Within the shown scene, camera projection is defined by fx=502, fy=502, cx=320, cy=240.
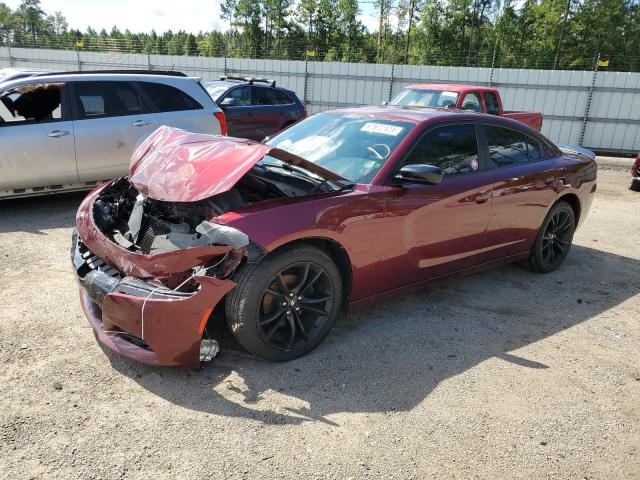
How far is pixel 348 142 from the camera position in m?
4.04

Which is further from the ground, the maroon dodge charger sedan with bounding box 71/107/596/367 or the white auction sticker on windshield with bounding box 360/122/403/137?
the white auction sticker on windshield with bounding box 360/122/403/137

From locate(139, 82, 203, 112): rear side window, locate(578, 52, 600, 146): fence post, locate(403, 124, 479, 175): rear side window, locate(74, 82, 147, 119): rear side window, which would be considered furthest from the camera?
locate(578, 52, 600, 146): fence post

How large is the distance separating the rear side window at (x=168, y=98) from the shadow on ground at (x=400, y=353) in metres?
4.61

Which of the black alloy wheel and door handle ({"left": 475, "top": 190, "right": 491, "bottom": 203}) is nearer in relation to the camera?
the black alloy wheel

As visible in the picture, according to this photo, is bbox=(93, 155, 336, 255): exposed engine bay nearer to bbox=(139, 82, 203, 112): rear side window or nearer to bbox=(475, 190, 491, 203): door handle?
bbox=(475, 190, 491, 203): door handle

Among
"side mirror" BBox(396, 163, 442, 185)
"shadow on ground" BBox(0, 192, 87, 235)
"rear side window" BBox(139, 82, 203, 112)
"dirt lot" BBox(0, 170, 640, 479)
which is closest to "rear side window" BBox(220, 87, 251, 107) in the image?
"rear side window" BBox(139, 82, 203, 112)

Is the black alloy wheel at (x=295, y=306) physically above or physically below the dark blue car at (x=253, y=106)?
below

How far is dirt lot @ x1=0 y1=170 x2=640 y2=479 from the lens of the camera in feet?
7.95

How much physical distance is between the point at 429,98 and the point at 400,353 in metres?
7.71

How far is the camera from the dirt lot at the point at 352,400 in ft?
7.95

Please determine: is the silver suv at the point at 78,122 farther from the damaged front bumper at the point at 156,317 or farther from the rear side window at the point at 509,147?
the rear side window at the point at 509,147

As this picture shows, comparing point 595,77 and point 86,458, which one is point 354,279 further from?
point 595,77

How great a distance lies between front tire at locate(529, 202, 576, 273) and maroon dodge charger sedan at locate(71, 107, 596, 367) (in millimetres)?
412

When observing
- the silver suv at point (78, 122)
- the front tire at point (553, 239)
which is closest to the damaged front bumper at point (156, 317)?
the silver suv at point (78, 122)
